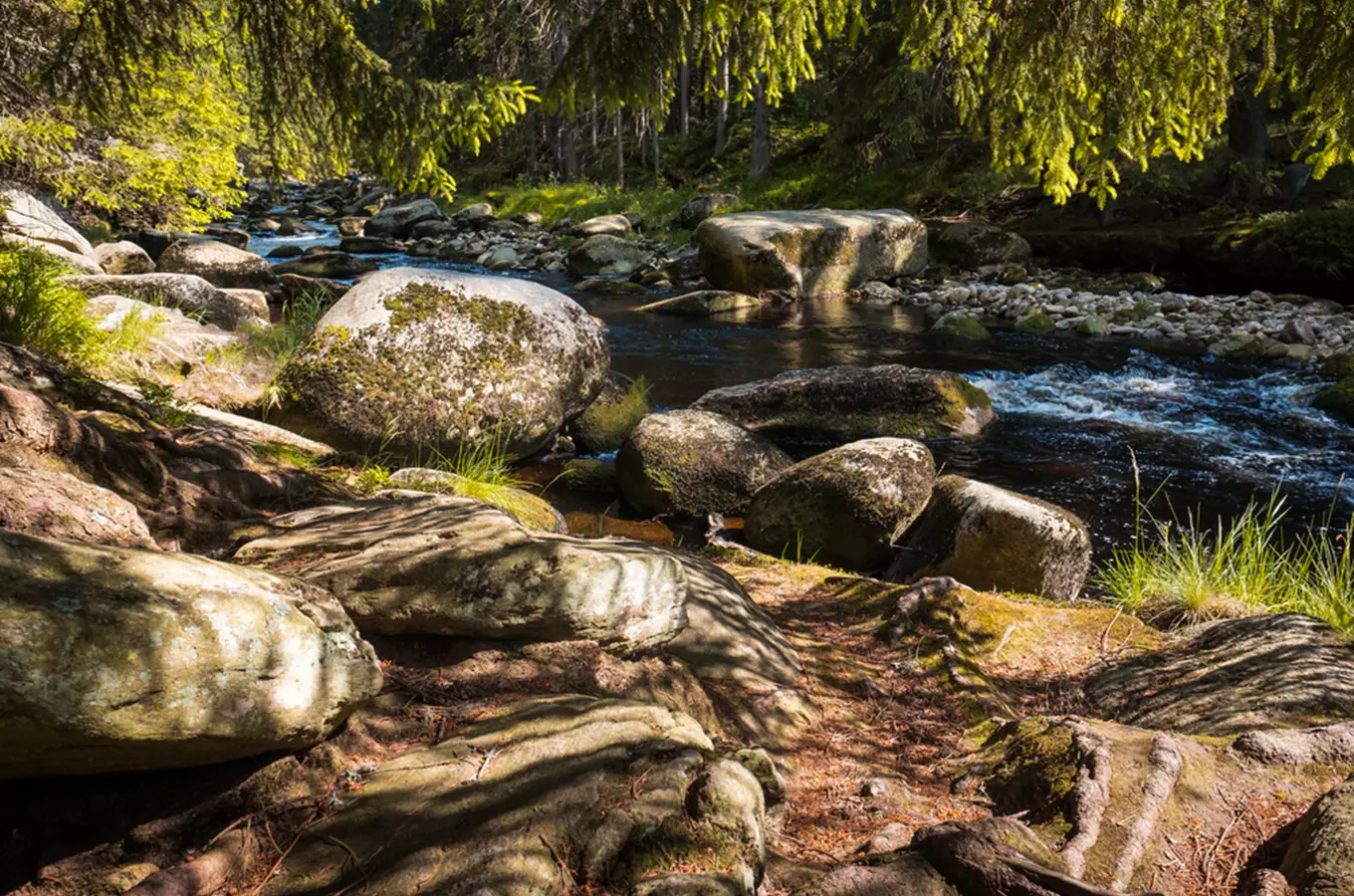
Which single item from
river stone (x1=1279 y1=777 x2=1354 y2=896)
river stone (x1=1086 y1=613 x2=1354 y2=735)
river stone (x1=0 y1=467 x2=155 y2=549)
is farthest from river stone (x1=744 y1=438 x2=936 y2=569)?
river stone (x1=0 y1=467 x2=155 y2=549)

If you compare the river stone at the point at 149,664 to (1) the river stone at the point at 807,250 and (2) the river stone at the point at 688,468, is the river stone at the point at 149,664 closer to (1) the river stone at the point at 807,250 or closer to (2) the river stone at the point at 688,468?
(2) the river stone at the point at 688,468

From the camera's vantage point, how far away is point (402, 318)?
7480 millimetres

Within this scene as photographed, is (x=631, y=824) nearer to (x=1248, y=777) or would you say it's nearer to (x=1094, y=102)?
(x=1248, y=777)

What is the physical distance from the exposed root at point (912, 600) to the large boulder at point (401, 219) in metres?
28.3

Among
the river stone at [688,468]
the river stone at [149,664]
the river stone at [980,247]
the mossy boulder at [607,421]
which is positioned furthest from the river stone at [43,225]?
the river stone at [980,247]

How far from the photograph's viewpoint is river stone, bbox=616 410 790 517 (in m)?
7.87

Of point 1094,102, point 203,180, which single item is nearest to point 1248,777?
point 1094,102

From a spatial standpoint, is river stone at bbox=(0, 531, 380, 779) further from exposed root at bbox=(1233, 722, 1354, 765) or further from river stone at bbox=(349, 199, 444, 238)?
river stone at bbox=(349, 199, 444, 238)

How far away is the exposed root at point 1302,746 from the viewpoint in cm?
258

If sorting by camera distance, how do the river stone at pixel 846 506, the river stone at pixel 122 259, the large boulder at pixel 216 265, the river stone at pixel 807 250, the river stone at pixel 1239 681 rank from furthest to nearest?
1. the river stone at pixel 807 250
2. the large boulder at pixel 216 265
3. the river stone at pixel 122 259
4. the river stone at pixel 846 506
5. the river stone at pixel 1239 681

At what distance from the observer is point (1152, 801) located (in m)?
2.48

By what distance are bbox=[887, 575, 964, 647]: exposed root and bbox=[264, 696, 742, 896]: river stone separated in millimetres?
2210

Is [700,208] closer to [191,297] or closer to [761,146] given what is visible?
[761,146]

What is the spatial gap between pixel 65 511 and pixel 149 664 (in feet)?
4.14
